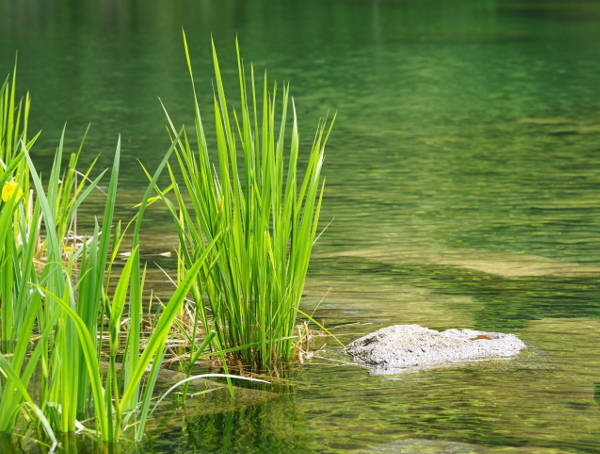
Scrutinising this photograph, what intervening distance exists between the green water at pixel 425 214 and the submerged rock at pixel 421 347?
10cm

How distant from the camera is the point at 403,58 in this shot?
73.9 feet

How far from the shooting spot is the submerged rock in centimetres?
363

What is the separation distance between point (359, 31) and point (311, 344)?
28.3 meters

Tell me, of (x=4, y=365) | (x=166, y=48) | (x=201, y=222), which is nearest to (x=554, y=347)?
(x=201, y=222)

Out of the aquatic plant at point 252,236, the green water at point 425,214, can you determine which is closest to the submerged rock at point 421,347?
the green water at point 425,214

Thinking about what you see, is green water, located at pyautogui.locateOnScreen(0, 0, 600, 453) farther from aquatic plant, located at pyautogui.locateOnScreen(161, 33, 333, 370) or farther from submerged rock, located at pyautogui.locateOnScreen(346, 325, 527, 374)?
aquatic plant, located at pyautogui.locateOnScreen(161, 33, 333, 370)

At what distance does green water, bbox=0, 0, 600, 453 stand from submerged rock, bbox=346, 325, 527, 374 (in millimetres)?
96

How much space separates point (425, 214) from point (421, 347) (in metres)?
3.40

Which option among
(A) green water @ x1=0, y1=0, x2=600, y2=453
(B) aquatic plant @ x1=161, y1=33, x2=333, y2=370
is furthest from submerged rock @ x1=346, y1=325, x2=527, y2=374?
(B) aquatic plant @ x1=161, y1=33, x2=333, y2=370

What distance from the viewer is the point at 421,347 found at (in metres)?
3.71

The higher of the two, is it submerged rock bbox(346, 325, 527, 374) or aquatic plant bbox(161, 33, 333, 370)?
aquatic plant bbox(161, 33, 333, 370)

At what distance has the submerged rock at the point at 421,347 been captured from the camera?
3.63 m

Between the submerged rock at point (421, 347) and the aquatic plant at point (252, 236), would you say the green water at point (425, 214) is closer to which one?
the submerged rock at point (421, 347)

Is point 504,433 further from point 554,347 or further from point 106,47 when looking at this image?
point 106,47
